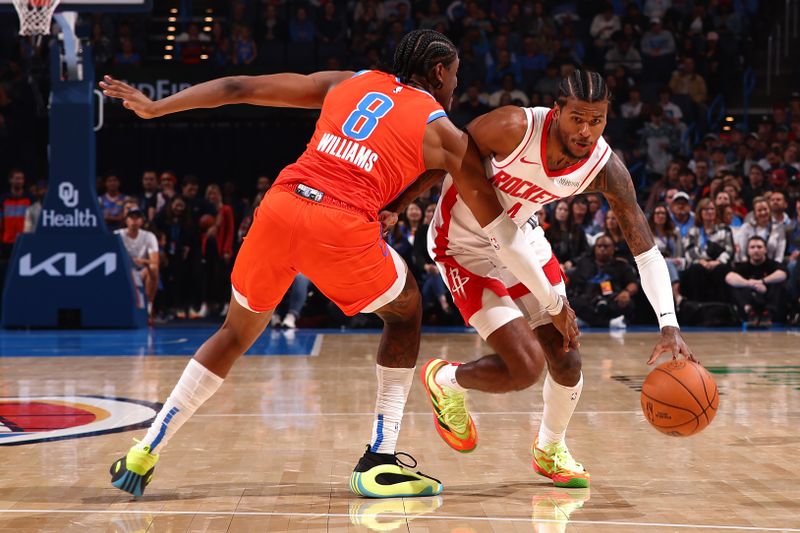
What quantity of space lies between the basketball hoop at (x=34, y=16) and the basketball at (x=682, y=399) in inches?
323

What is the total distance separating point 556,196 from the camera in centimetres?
464

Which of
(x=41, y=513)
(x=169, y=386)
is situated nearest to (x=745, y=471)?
(x=41, y=513)

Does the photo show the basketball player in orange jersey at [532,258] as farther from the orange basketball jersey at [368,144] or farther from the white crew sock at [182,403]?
the white crew sock at [182,403]

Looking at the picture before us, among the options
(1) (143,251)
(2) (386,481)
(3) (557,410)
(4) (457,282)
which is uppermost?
(4) (457,282)

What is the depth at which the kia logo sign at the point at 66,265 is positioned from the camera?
12266 mm

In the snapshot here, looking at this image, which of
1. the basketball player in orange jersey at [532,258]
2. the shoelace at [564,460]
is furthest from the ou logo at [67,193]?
the shoelace at [564,460]

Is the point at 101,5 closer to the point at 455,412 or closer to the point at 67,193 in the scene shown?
the point at 67,193

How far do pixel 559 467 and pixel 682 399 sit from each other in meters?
0.64

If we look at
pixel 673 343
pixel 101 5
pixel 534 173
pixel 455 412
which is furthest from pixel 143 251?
pixel 673 343

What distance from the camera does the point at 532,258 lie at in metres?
4.30

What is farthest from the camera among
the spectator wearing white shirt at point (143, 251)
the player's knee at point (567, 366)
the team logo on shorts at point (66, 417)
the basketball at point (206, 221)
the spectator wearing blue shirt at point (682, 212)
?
the basketball at point (206, 221)

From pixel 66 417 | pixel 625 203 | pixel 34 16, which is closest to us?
pixel 625 203

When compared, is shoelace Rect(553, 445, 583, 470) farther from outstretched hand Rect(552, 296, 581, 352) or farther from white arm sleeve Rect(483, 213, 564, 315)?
white arm sleeve Rect(483, 213, 564, 315)

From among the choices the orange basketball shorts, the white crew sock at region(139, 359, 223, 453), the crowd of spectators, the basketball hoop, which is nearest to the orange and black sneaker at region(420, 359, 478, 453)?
the orange basketball shorts
